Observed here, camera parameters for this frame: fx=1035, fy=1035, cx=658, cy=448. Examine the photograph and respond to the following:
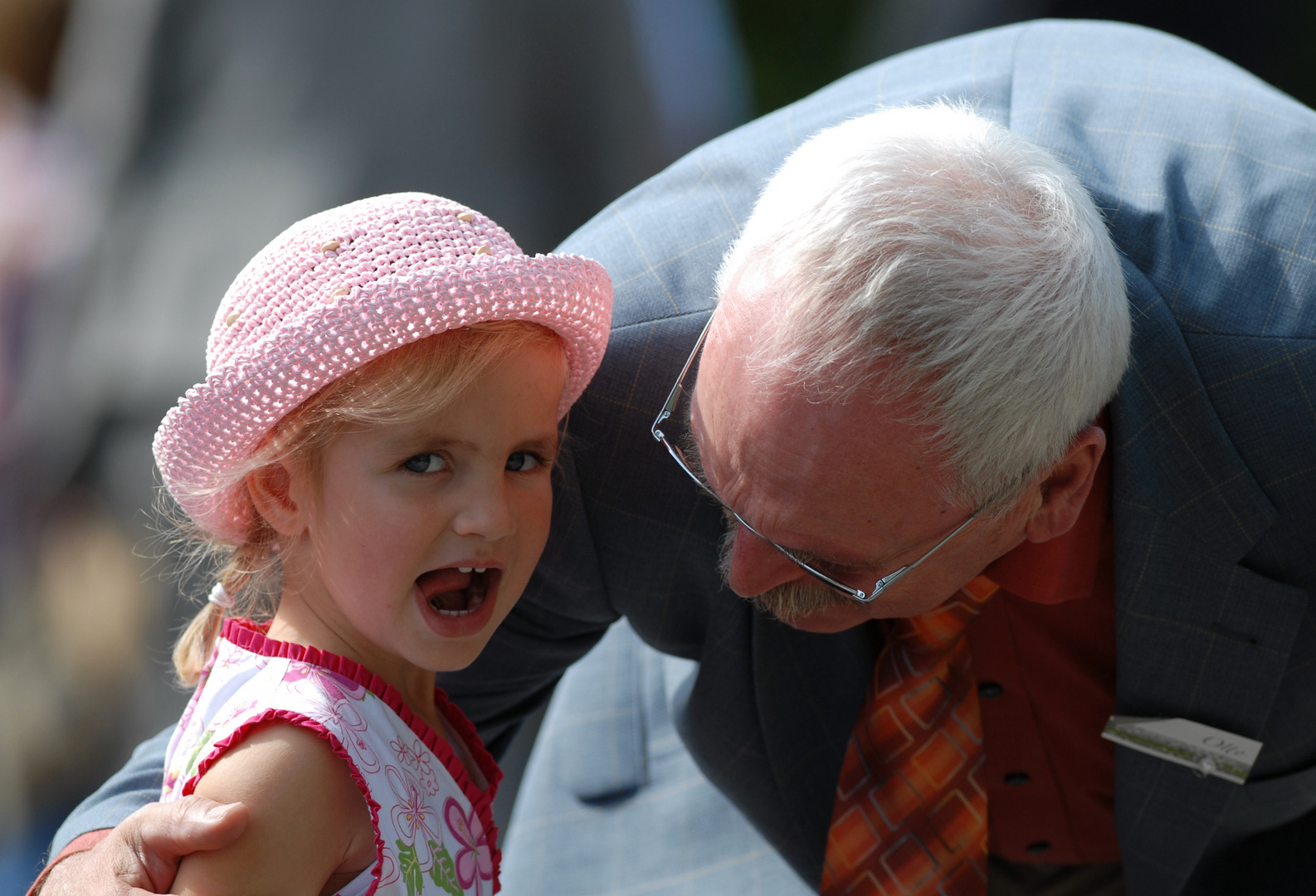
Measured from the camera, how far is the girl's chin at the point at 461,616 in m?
1.14

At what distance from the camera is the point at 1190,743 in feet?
5.00

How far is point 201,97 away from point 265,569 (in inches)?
90.8

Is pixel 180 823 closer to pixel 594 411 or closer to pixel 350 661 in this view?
pixel 350 661

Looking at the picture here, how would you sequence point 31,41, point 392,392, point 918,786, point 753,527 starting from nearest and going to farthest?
point 392,392, point 753,527, point 918,786, point 31,41

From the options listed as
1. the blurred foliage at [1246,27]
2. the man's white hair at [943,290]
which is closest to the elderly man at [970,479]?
the man's white hair at [943,290]

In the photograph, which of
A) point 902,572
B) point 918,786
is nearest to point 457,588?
point 902,572

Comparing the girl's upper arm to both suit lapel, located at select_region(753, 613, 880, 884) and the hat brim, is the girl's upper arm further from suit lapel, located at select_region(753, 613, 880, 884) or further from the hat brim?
suit lapel, located at select_region(753, 613, 880, 884)

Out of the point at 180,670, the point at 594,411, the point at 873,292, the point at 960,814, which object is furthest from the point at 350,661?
the point at 960,814

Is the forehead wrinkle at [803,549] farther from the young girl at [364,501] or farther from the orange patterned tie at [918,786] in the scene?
the orange patterned tie at [918,786]

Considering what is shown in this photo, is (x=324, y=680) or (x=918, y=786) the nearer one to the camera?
(x=324, y=680)

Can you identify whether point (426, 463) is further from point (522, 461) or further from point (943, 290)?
point (943, 290)

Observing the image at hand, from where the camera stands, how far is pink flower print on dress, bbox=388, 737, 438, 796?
114 cm

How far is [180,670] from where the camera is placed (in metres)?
1.36

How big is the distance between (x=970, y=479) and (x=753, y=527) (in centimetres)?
27
